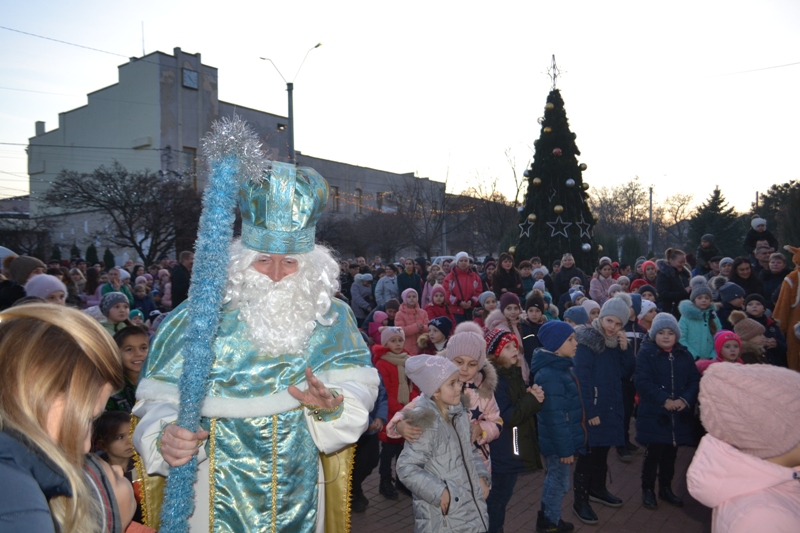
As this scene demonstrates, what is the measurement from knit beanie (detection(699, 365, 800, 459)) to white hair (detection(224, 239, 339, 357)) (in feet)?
5.85

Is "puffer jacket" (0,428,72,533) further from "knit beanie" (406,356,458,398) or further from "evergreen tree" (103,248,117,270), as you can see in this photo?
"evergreen tree" (103,248,117,270)

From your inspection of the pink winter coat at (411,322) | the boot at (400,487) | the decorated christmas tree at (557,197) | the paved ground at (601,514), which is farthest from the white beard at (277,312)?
the decorated christmas tree at (557,197)

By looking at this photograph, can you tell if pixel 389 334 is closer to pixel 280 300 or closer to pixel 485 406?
pixel 485 406

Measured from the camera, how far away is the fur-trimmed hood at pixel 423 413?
11.7ft

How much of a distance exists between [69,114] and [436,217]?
22879 mm

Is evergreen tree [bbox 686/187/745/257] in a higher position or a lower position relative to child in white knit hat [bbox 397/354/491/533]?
higher

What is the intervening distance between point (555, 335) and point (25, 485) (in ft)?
14.2

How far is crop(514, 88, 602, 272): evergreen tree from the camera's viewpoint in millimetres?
13820

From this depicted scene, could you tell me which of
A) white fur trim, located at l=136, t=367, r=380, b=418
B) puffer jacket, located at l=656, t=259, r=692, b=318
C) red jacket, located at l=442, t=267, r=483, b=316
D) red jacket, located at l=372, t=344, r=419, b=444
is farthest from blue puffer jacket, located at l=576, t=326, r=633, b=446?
red jacket, located at l=442, t=267, r=483, b=316

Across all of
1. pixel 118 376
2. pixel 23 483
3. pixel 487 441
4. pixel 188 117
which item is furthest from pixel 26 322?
pixel 188 117

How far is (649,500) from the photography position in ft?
18.0

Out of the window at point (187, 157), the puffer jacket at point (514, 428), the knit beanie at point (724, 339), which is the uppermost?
the window at point (187, 157)

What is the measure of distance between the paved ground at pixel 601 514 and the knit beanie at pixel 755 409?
3.23 meters

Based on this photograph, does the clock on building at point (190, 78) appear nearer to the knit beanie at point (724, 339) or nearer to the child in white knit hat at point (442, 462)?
the knit beanie at point (724, 339)
